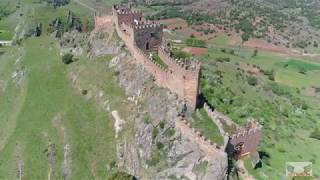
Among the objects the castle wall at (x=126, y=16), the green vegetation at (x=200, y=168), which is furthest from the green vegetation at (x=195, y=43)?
the green vegetation at (x=200, y=168)

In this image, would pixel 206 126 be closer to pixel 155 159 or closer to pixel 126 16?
pixel 155 159

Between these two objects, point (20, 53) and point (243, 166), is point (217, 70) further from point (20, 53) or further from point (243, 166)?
point (243, 166)

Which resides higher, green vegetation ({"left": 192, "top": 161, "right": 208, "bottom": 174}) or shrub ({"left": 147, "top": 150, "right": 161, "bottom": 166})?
green vegetation ({"left": 192, "top": 161, "right": 208, "bottom": 174})

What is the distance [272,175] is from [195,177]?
14.6 m

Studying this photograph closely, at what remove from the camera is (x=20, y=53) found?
13975 cm

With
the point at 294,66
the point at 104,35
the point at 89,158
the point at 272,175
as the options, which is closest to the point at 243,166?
the point at 272,175

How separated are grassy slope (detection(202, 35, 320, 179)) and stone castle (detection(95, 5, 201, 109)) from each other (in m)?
16.3

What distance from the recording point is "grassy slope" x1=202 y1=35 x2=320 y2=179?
90375 mm

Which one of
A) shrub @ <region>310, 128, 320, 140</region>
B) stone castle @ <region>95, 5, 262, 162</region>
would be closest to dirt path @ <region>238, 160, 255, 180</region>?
stone castle @ <region>95, 5, 262, 162</region>

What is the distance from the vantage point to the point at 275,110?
400 ft

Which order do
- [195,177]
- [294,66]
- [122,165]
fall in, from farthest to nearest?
1. [294,66]
2. [122,165]
3. [195,177]

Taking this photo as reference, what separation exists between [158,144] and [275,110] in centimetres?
5231

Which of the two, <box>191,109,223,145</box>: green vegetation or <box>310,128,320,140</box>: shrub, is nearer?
<box>191,109,223,145</box>: green vegetation

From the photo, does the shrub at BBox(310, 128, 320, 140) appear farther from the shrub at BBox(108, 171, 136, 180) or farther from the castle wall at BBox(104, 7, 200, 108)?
the shrub at BBox(108, 171, 136, 180)
